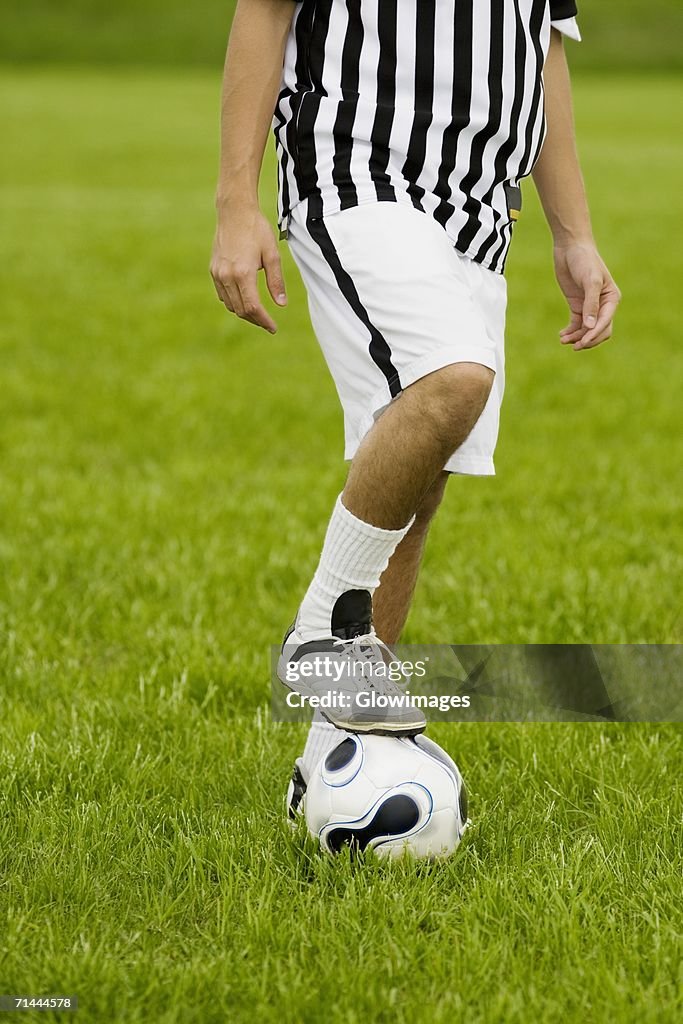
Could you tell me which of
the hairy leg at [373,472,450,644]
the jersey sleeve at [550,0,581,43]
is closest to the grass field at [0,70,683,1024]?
the hairy leg at [373,472,450,644]

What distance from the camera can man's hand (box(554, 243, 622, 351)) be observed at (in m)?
3.01

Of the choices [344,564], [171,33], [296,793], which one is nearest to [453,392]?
[344,564]

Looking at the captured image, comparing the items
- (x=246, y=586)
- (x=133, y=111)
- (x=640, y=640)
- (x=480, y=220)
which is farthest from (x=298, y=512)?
(x=133, y=111)

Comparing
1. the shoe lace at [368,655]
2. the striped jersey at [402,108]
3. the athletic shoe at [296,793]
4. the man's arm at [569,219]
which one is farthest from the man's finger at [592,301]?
the athletic shoe at [296,793]

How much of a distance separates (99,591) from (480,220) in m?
2.22

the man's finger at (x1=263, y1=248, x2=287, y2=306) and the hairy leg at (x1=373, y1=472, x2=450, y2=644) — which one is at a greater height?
the man's finger at (x1=263, y1=248, x2=287, y2=306)

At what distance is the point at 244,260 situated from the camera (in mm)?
2461

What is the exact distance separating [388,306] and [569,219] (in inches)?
36.3

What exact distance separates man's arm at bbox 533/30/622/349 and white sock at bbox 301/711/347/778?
1.12m

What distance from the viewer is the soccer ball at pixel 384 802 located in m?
2.47

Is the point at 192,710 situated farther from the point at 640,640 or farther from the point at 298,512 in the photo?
the point at 298,512

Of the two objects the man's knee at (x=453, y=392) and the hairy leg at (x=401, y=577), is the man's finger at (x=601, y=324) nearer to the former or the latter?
the hairy leg at (x=401, y=577)

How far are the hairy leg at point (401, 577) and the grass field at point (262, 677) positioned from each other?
1.41ft

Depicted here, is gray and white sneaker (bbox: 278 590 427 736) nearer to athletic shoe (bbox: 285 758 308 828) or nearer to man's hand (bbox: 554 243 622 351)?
athletic shoe (bbox: 285 758 308 828)
